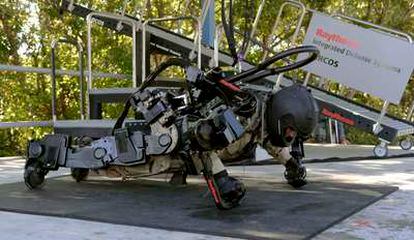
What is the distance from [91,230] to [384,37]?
5.60 metres

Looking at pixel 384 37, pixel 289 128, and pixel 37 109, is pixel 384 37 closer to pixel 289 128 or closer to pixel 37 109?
pixel 289 128

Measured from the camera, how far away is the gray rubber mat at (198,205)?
342cm

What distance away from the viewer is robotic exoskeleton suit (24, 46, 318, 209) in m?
3.83

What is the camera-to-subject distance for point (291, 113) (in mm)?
3828

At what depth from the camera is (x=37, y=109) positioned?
11.1 metres

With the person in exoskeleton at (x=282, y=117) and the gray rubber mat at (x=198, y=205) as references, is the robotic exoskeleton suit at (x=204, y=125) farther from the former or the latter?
the gray rubber mat at (x=198, y=205)

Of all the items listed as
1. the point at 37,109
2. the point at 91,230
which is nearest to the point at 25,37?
the point at 37,109

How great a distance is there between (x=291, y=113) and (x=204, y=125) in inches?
21.7

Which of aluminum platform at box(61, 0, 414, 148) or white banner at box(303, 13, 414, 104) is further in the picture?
white banner at box(303, 13, 414, 104)

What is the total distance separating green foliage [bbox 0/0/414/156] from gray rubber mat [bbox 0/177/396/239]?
547 centimetres

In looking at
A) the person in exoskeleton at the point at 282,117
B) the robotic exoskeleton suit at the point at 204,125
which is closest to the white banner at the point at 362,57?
the robotic exoskeleton suit at the point at 204,125

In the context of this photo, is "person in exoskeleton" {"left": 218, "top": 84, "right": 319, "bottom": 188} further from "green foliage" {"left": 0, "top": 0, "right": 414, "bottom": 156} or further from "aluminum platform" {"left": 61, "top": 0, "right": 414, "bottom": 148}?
"green foliage" {"left": 0, "top": 0, "right": 414, "bottom": 156}

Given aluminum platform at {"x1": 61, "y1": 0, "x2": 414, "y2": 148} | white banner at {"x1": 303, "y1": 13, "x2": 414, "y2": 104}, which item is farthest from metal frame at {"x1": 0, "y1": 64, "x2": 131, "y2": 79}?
white banner at {"x1": 303, "y1": 13, "x2": 414, "y2": 104}

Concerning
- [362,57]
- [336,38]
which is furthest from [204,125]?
[336,38]
